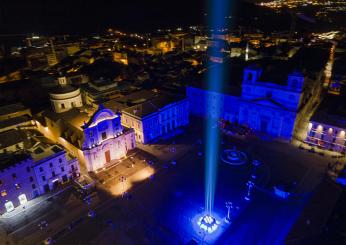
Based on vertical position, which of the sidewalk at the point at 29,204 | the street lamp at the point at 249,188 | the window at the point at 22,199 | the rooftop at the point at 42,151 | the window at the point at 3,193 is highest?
the rooftop at the point at 42,151

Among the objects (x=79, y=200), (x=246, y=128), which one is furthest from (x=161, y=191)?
(x=246, y=128)

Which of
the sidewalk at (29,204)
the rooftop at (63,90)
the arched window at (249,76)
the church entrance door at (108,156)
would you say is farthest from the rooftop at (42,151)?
the arched window at (249,76)

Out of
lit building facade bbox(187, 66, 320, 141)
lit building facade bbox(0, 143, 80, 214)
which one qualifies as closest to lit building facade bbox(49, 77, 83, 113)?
lit building facade bbox(0, 143, 80, 214)

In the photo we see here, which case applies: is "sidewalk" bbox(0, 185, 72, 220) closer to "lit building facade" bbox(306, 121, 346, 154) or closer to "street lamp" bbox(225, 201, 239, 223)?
"street lamp" bbox(225, 201, 239, 223)

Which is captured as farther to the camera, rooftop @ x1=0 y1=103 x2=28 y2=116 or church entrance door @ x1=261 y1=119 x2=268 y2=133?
rooftop @ x1=0 y1=103 x2=28 y2=116

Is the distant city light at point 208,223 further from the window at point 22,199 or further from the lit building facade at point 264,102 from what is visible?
the lit building facade at point 264,102

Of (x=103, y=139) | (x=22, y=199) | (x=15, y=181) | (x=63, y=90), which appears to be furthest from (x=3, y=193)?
(x=63, y=90)

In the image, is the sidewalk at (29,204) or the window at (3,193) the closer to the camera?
the window at (3,193)
